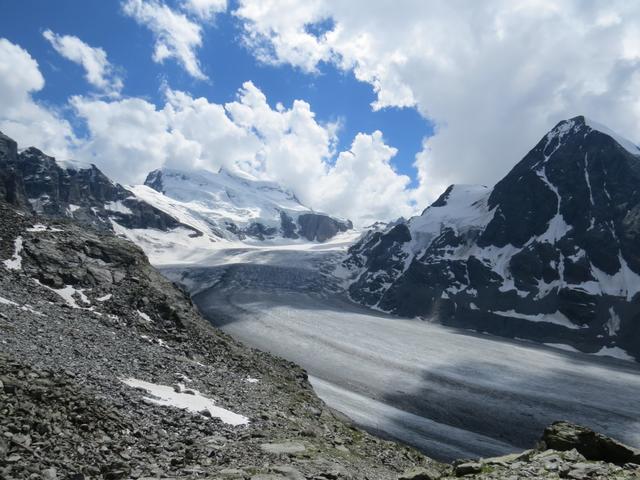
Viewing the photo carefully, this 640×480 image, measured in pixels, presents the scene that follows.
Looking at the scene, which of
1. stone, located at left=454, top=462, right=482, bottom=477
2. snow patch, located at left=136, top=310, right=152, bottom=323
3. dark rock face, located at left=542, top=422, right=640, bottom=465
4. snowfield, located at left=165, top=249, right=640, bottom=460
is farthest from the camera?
snowfield, located at left=165, top=249, right=640, bottom=460

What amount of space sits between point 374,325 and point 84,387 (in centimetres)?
11685

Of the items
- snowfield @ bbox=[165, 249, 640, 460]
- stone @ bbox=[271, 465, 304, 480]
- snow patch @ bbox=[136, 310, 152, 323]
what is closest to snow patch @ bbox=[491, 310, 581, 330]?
snowfield @ bbox=[165, 249, 640, 460]

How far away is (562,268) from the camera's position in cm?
16738

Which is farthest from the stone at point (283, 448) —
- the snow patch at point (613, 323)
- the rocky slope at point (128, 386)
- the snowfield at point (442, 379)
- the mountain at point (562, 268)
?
the snow patch at point (613, 323)

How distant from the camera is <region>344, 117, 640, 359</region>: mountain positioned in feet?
476

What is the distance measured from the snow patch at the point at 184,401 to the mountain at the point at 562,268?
5041 inches

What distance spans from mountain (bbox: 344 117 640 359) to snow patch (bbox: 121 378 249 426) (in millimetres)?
128036

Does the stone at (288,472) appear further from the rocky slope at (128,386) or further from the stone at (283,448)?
the stone at (283,448)

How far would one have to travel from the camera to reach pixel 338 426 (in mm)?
30109

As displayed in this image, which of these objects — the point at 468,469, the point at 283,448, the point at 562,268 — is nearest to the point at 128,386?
the point at 283,448

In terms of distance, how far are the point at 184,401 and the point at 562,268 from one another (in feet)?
552

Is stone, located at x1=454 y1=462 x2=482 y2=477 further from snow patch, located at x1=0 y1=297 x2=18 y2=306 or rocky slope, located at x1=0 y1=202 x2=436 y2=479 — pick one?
snow patch, located at x1=0 y1=297 x2=18 y2=306

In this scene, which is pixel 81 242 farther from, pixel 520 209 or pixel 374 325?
pixel 520 209

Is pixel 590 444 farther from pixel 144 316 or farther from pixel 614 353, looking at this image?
pixel 614 353
